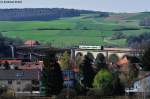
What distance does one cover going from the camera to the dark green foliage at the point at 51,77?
26.6 metres

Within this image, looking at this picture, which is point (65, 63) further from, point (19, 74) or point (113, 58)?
point (113, 58)

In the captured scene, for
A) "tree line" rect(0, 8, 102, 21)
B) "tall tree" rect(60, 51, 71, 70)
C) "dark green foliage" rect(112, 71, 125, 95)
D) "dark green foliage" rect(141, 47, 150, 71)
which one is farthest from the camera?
"tree line" rect(0, 8, 102, 21)

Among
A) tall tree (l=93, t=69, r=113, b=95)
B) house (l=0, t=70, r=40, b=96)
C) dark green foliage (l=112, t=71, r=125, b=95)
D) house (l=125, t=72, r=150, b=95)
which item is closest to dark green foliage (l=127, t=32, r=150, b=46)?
house (l=0, t=70, r=40, b=96)

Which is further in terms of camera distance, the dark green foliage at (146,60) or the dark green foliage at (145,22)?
the dark green foliage at (145,22)

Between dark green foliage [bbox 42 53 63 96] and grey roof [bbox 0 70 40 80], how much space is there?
6.13 metres

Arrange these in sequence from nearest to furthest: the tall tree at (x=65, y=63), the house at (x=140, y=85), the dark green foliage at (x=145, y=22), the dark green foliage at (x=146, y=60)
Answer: the house at (x=140, y=85) < the dark green foliage at (x=146, y=60) < the tall tree at (x=65, y=63) < the dark green foliage at (x=145, y=22)

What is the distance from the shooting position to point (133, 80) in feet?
103

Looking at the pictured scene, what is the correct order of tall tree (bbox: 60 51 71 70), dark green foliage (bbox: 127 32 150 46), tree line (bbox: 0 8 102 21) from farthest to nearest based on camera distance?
tree line (bbox: 0 8 102 21), dark green foliage (bbox: 127 32 150 46), tall tree (bbox: 60 51 71 70)

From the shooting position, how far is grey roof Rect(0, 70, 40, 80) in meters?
33.1

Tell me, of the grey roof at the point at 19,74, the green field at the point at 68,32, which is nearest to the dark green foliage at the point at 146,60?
the grey roof at the point at 19,74

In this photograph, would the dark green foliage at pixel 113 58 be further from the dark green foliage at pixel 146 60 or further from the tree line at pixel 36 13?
the tree line at pixel 36 13

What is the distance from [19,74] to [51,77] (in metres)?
7.45

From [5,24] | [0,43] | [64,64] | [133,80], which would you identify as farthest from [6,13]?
[133,80]

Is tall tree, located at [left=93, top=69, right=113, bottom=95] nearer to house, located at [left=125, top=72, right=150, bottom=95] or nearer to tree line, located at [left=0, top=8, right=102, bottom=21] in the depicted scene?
house, located at [left=125, top=72, right=150, bottom=95]
